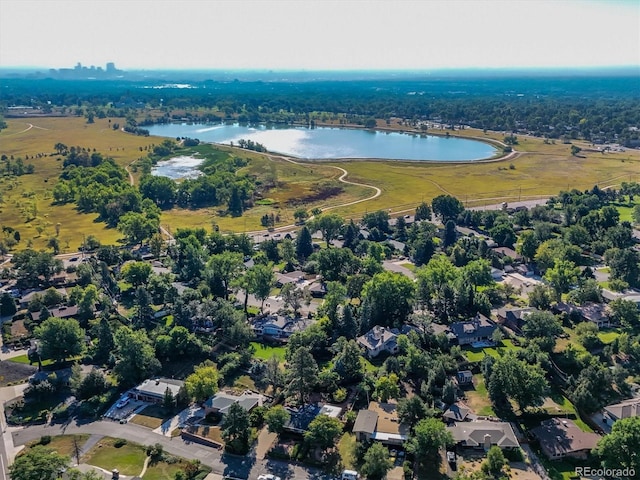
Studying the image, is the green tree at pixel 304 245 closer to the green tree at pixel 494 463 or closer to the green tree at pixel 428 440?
the green tree at pixel 428 440

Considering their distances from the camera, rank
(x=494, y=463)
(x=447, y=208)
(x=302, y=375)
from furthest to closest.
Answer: (x=447, y=208) < (x=302, y=375) < (x=494, y=463)

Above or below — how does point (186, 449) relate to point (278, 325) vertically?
below

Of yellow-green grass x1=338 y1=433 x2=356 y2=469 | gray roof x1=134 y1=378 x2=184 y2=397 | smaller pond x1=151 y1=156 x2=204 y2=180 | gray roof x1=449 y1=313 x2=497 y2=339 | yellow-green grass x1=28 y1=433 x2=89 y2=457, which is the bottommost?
yellow-green grass x1=28 y1=433 x2=89 y2=457

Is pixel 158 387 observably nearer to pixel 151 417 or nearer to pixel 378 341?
pixel 151 417

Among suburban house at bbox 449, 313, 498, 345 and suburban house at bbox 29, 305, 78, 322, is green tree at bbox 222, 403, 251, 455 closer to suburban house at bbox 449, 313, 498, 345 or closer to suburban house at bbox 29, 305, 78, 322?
suburban house at bbox 449, 313, 498, 345

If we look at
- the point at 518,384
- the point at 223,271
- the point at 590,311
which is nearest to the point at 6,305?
the point at 223,271

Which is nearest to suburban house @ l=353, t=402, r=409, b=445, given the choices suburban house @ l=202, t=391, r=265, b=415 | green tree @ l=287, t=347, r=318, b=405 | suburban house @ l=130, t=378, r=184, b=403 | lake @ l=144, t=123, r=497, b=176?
green tree @ l=287, t=347, r=318, b=405
